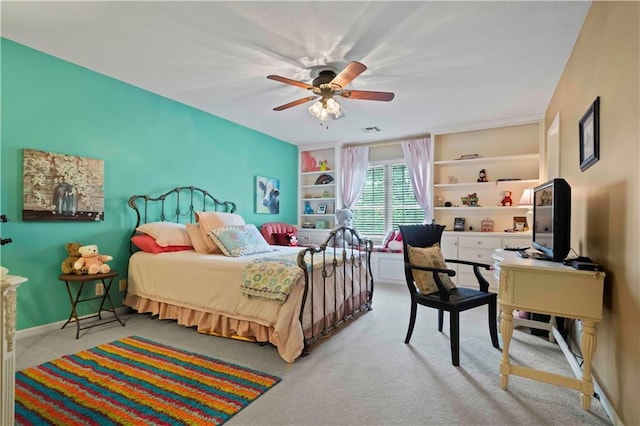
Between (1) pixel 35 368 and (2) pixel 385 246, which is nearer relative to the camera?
(1) pixel 35 368

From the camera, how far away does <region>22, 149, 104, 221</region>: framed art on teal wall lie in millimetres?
2709

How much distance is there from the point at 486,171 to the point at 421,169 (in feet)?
3.22

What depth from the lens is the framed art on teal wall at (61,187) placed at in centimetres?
271

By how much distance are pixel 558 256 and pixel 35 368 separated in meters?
3.57

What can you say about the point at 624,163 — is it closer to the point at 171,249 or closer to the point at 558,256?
the point at 558,256

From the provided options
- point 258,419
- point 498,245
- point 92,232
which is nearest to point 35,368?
point 92,232

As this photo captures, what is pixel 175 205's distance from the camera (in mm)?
3998

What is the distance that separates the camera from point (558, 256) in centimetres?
199

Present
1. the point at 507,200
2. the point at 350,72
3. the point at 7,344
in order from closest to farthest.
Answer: the point at 7,344
the point at 350,72
the point at 507,200

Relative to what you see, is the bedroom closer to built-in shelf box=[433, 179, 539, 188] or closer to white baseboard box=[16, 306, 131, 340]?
white baseboard box=[16, 306, 131, 340]

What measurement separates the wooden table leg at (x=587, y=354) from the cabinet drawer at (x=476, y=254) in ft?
9.51

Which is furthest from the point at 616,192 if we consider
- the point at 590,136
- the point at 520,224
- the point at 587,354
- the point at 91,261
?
the point at 91,261

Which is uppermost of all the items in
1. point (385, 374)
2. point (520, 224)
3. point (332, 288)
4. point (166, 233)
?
point (520, 224)

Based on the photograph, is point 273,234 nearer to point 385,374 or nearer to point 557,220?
point 385,374
